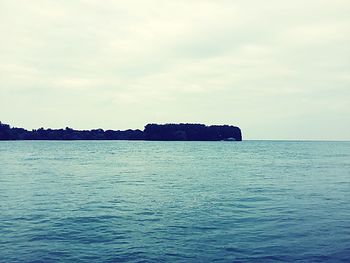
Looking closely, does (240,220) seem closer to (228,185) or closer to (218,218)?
(218,218)

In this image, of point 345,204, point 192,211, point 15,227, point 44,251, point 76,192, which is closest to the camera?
point 44,251

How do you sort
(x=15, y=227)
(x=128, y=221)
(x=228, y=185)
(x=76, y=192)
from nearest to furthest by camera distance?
(x=15, y=227) → (x=128, y=221) → (x=76, y=192) → (x=228, y=185)

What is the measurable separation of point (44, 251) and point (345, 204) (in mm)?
22893

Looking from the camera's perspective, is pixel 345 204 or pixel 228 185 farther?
pixel 228 185

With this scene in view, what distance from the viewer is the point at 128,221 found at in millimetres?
22141

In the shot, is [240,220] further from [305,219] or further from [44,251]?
[44,251]

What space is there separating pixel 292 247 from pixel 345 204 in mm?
13918

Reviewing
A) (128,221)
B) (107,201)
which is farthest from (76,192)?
(128,221)

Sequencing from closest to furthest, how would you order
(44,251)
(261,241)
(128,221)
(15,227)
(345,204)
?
(44,251), (261,241), (15,227), (128,221), (345,204)

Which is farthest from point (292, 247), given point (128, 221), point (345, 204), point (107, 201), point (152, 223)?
point (107, 201)

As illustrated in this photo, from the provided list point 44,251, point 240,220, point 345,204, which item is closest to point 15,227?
point 44,251

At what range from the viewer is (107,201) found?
29.2 m

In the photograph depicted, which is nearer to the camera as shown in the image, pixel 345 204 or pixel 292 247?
pixel 292 247

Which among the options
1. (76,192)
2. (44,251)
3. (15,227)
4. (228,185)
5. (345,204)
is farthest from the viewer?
(228,185)
